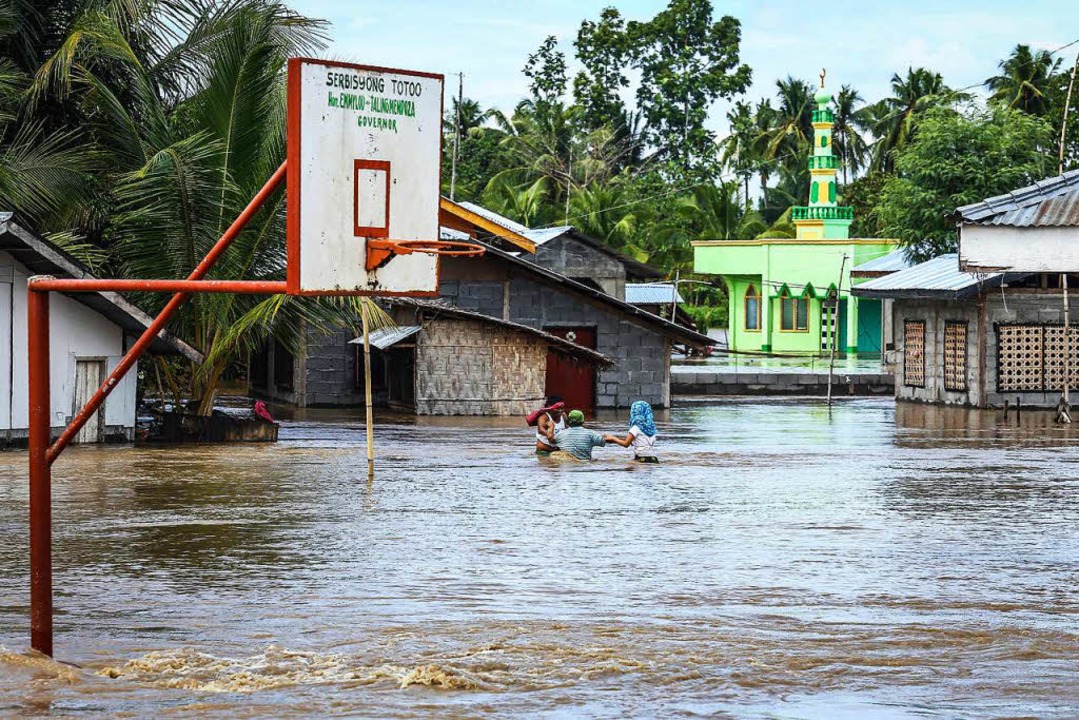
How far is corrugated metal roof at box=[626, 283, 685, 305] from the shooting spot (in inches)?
2131

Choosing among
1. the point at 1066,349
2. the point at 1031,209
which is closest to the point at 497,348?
the point at 1031,209

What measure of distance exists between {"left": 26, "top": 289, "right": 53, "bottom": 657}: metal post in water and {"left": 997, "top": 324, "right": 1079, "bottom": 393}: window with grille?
27530mm

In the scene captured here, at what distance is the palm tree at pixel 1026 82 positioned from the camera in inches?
2362

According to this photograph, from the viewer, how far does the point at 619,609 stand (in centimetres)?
1152

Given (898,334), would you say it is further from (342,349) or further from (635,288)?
(635,288)

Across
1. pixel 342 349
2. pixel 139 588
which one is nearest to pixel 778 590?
pixel 139 588

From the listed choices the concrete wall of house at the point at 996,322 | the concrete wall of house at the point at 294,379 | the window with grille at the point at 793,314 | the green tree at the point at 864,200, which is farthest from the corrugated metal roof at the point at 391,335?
the green tree at the point at 864,200

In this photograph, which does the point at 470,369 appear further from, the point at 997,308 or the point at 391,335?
the point at 997,308

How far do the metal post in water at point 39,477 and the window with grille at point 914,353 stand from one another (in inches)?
1184

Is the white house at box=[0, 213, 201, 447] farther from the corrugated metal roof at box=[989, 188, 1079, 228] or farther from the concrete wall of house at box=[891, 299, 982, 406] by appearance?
the concrete wall of house at box=[891, 299, 982, 406]

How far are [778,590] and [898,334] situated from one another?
90.0 ft

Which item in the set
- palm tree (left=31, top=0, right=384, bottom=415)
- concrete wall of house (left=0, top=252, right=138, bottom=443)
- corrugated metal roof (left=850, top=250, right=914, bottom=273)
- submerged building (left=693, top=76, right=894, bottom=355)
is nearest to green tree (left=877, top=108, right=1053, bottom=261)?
corrugated metal roof (left=850, top=250, right=914, bottom=273)

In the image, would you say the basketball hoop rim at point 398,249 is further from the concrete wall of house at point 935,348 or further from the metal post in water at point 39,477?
the concrete wall of house at point 935,348

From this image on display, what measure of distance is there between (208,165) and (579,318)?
11956 millimetres
